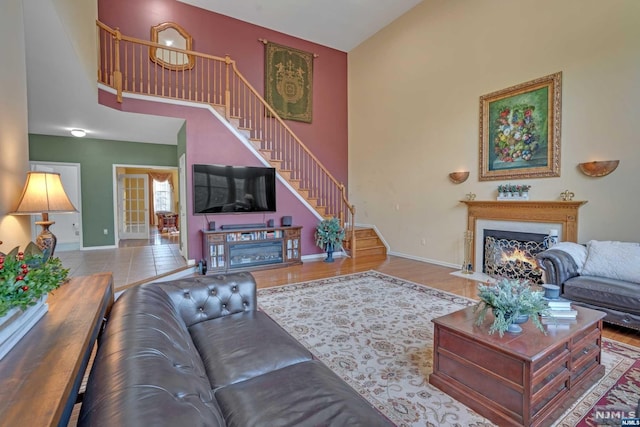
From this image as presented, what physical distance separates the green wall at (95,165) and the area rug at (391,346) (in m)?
5.03

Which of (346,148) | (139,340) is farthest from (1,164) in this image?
(346,148)

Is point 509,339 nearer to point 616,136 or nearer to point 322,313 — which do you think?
point 322,313

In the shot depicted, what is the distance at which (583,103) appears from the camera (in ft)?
13.3

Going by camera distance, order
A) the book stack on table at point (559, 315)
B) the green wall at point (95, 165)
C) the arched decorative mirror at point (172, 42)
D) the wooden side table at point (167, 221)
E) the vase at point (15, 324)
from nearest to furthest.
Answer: the vase at point (15, 324)
the book stack on table at point (559, 315)
the arched decorative mirror at point (172, 42)
the green wall at point (95, 165)
the wooden side table at point (167, 221)

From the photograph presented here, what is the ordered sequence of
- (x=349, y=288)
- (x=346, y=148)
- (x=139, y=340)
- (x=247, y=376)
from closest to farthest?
(x=139, y=340), (x=247, y=376), (x=349, y=288), (x=346, y=148)

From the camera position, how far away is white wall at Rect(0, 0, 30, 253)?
6.31ft

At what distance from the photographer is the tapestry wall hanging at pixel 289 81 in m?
7.37

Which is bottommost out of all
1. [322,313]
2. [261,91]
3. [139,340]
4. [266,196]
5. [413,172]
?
[322,313]

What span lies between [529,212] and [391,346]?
3.36 meters

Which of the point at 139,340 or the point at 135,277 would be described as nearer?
the point at 139,340

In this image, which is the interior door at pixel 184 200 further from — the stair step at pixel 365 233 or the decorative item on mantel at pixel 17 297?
the decorative item on mantel at pixel 17 297

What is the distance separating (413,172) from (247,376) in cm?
568

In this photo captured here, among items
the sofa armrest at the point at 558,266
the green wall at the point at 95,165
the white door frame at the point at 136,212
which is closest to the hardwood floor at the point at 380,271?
the sofa armrest at the point at 558,266

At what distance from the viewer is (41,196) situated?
7.18ft
